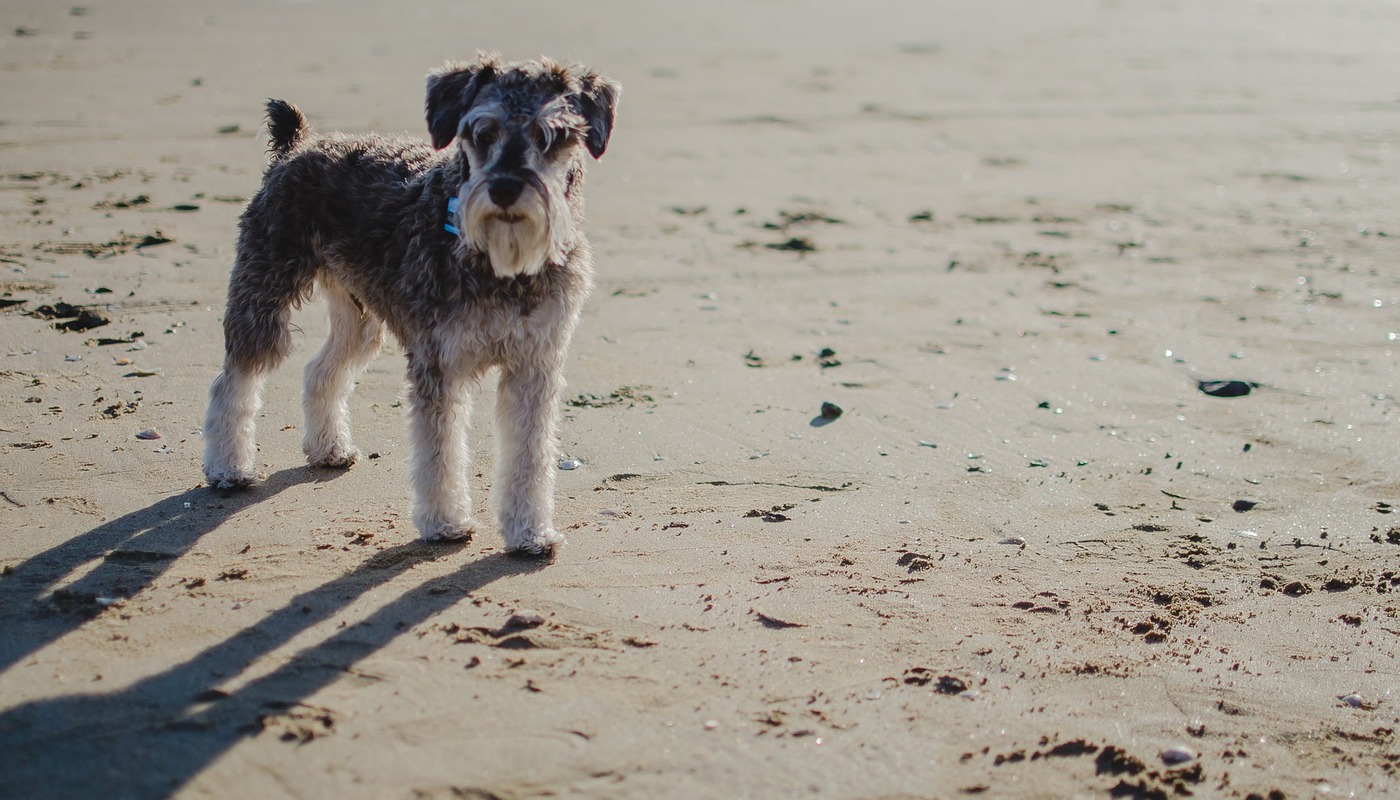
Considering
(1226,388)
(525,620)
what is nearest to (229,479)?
(525,620)

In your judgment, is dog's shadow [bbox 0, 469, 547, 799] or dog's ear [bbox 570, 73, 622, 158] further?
dog's ear [bbox 570, 73, 622, 158]

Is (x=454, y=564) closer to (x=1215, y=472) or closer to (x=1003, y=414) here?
(x=1003, y=414)

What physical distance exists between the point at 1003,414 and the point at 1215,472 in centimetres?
125

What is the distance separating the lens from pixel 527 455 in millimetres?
5410

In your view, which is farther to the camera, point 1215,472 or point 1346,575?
point 1215,472

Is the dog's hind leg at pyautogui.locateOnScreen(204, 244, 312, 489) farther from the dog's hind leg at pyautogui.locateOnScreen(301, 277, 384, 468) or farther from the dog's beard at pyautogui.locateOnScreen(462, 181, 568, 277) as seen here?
the dog's beard at pyautogui.locateOnScreen(462, 181, 568, 277)

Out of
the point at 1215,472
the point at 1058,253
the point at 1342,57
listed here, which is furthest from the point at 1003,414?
the point at 1342,57

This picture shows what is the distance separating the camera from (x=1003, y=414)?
24.0ft

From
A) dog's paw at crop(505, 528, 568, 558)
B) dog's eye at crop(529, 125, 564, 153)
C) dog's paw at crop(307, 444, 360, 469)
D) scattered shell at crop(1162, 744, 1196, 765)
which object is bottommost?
scattered shell at crop(1162, 744, 1196, 765)

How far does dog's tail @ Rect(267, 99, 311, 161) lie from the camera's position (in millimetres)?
6051

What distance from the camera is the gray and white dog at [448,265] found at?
4.87 m

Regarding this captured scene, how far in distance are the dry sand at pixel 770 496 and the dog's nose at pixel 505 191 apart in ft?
5.36

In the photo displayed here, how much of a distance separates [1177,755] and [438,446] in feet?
10.7

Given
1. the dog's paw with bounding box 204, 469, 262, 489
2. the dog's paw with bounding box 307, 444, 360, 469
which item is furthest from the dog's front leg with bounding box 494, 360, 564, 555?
the dog's paw with bounding box 204, 469, 262, 489
